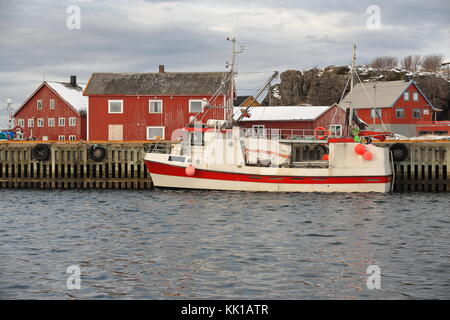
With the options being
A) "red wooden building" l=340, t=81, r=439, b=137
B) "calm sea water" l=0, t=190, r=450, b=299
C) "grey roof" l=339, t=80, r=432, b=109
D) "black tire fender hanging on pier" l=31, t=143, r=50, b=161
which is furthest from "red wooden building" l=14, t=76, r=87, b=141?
"red wooden building" l=340, t=81, r=439, b=137

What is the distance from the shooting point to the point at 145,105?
163 feet

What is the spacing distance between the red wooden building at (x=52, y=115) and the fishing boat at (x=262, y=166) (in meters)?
24.2

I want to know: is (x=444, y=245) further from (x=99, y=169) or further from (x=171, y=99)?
(x=171, y=99)

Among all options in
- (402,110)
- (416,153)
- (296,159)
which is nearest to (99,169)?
(296,159)

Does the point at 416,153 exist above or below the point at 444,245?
above

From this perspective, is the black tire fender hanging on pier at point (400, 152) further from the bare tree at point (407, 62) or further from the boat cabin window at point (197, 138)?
the bare tree at point (407, 62)

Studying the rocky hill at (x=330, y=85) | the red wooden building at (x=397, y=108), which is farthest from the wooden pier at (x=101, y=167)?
the rocky hill at (x=330, y=85)

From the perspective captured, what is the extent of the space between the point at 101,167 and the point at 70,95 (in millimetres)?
21990

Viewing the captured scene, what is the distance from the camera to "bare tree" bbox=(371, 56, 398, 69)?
107 meters

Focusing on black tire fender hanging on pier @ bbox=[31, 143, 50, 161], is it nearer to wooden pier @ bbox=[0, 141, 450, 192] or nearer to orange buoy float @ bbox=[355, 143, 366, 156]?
wooden pier @ bbox=[0, 141, 450, 192]

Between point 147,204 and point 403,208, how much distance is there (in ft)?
40.2

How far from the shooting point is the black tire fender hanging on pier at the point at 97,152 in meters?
40.0

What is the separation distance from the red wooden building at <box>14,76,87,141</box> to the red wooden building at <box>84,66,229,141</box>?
7.67 metres

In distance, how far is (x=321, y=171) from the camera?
3409 cm
